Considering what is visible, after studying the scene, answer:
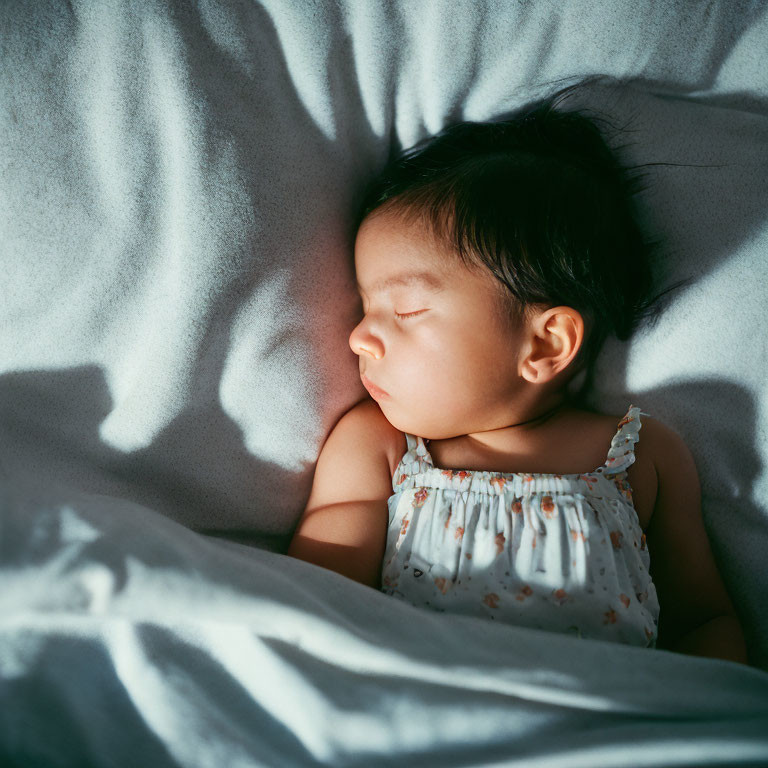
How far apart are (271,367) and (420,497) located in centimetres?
Result: 29

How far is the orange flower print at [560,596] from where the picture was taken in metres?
0.83

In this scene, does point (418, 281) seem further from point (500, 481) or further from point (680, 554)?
point (680, 554)

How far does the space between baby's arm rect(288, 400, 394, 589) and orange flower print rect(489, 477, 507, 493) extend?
16cm

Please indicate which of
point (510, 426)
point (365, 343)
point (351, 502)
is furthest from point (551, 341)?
point (351, 502)

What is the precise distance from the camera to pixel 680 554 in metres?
0.97

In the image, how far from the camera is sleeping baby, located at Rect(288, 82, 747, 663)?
0.87 m

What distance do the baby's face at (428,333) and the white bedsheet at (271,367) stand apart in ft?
0.25

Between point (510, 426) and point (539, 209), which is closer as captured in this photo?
point (539, 209)

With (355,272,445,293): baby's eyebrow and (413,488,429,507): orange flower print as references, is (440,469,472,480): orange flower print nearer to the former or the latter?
(413,488,429,507): orange flower print

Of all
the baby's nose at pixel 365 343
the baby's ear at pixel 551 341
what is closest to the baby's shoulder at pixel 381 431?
the baby's nose at pixel 365 343

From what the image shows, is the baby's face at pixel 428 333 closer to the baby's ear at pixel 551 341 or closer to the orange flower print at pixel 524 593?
the baby's ear at pixel 551 341

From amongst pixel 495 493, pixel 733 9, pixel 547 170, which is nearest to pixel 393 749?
pixel 495 493

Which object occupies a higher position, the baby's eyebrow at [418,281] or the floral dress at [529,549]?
the baby's eyebrow at [418,281]

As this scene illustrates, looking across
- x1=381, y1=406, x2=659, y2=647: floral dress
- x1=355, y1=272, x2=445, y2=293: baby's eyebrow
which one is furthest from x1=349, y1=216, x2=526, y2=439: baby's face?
x1=381, y1=406, x2=659, y2=647: floral dress
